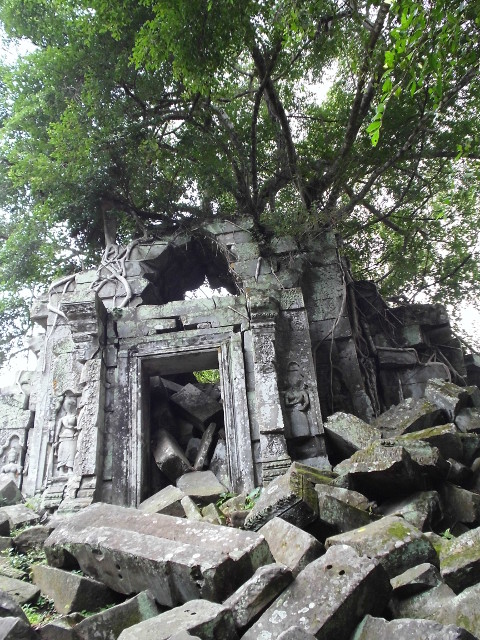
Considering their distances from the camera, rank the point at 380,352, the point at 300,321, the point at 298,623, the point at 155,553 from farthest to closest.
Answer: the point at 380,352, the point at 300,321, the point at 155,553, the point at 298,623

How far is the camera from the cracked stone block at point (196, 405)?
734 cm

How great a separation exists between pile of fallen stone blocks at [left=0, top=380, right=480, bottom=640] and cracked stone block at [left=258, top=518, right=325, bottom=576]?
0.03ft

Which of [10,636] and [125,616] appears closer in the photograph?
[10,636]

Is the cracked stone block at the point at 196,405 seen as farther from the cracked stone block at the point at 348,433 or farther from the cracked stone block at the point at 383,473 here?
the cracked stone block at the point at 383,473

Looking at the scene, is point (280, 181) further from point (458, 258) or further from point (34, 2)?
point (34, 2)

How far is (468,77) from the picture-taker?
6922 millimetres

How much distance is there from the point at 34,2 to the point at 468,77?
6991 millimetres

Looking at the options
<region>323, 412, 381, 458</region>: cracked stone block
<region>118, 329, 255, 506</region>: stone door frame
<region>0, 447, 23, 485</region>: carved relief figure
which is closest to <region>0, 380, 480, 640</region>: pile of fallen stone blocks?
<region>323, 412, 381, 458</region>: cracked stone block

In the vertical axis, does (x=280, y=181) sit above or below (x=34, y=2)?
below

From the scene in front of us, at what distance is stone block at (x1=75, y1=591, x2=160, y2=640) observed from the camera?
10.8ft

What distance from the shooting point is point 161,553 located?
12.2ft

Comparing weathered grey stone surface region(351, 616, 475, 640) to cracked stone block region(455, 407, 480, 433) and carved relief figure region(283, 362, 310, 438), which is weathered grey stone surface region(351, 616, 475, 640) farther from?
cracked stone block region(455, 407, 480, 433)

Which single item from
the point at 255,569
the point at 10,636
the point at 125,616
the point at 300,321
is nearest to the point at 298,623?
the point at 255,569

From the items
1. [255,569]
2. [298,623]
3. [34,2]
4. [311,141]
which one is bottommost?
[298,623]
